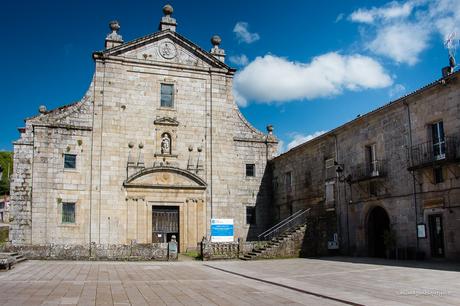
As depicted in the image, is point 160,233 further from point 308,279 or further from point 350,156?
point 308,279

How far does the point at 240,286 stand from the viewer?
13984 millimetres

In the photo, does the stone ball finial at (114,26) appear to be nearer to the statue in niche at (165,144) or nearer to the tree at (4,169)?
the statue in niche at (165,144)

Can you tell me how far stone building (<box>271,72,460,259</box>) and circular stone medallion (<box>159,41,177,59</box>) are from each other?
35.4 ft

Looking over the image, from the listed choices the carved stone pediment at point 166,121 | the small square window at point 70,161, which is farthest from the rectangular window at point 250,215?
the small square window at point 70,161

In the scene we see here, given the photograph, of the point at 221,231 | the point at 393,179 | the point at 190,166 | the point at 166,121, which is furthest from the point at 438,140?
the point at 166,121

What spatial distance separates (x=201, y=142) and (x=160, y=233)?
6.58 meters

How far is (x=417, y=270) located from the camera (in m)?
16.7

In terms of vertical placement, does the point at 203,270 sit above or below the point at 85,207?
below

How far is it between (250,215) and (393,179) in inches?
509

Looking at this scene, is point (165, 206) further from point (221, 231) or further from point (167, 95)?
point (167, 95)

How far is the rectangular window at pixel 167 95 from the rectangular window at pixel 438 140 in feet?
57.6

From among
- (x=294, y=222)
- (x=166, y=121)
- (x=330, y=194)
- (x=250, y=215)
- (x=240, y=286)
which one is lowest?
(x=240, y=286)

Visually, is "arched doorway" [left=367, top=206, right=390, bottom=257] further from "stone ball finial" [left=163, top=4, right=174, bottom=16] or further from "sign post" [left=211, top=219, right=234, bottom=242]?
"stone ball finial" [left=163, top=4, right=174, bottom=16]

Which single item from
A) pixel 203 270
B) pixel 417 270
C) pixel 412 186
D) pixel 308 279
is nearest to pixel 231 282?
pixel 308 279
